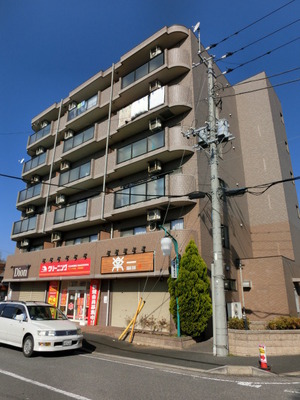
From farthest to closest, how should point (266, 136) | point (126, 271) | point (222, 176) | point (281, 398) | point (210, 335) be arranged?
point (266, 136)
point (222, 176)
point (126, 271)
point (210, 335)
point (281, 398)

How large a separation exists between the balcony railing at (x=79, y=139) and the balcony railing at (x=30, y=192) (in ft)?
14.2

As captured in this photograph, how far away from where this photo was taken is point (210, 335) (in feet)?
43.3

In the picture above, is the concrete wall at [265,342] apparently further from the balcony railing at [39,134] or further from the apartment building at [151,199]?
the balcony railing at [39,134]

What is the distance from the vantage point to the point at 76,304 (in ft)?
63.9

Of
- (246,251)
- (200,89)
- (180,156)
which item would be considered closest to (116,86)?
(200,89)

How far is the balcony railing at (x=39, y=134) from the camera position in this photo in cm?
2691

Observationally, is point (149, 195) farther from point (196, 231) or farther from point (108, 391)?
point (108, 391)

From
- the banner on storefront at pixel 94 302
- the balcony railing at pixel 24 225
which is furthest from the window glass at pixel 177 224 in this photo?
the balcony railing at pixel 24 225

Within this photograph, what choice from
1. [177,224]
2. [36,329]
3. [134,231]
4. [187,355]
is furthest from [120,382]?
[134,231]

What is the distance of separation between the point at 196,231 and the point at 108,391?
962 cm

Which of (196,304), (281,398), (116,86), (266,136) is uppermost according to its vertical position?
(116,86)

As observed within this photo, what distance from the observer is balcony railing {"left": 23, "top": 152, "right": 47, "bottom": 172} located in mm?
26000

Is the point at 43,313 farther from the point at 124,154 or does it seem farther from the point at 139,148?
the point at 124,154

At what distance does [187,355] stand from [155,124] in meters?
12.6
